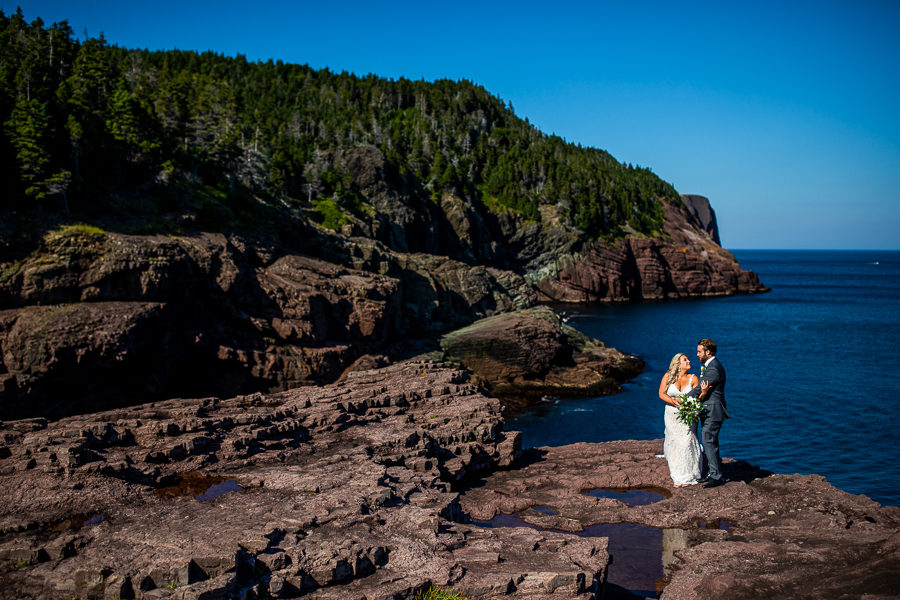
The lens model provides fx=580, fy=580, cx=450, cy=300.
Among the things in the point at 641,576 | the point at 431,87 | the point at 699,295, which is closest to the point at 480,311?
the point at 641,576

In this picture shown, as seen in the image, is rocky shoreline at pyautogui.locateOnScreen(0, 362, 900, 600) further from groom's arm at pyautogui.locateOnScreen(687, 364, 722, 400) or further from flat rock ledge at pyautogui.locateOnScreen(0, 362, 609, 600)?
groom's arm at pyautogui.locateOnScreen(687, 364, 722, 400)

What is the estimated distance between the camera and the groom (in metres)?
15.5

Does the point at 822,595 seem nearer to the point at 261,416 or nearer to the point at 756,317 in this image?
the point at 261,416

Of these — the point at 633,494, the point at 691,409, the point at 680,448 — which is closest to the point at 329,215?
the point at 633,494

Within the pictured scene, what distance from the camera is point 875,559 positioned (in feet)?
35.1

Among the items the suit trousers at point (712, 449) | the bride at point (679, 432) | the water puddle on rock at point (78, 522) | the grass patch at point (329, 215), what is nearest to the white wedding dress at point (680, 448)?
the bride at point (679, 432)

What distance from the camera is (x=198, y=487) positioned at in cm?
1497

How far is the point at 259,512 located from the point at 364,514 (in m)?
2.30

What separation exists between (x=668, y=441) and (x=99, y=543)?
14.5 metres

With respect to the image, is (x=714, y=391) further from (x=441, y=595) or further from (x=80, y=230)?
(x=80, y=230)

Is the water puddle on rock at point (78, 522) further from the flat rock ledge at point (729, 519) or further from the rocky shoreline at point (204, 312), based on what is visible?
the rocky shoreline at point (204, 312)

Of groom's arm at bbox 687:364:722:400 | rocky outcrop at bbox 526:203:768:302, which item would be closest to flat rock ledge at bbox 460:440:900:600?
groom's arm at bbox 687:364:722:400

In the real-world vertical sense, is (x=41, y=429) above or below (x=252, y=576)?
above

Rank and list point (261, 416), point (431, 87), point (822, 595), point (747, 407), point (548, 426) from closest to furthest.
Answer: point (822, 595) < point (261, 416) < point (548, 426) < point (747, 407) < point (431, 87)
